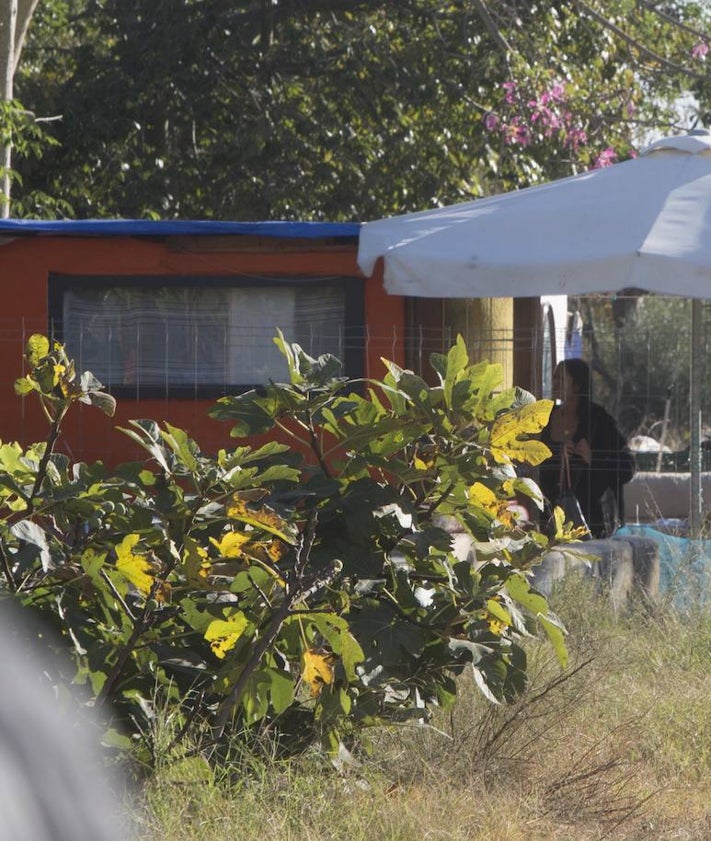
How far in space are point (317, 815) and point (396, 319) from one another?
4.78m

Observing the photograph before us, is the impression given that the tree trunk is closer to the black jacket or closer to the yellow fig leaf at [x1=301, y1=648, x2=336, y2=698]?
the black jacket

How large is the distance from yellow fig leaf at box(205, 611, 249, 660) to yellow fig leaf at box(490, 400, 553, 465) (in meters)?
0.80

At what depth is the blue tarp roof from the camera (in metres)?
7.68

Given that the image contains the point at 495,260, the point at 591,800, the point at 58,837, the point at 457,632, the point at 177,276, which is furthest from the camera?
the point at 177,276

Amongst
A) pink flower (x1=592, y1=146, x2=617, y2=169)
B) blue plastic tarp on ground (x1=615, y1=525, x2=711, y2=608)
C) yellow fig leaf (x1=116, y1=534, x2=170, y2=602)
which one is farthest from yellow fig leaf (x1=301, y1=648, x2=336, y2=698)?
pink flower (x1=592, y1=146, x2=617, y2=169)

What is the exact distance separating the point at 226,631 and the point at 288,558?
0.29m

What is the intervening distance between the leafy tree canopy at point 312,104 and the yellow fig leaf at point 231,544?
9549mm

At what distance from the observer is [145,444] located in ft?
11.4

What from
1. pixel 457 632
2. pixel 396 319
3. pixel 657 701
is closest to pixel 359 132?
pixel 396 319

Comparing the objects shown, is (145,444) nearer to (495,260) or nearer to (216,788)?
(216,788)

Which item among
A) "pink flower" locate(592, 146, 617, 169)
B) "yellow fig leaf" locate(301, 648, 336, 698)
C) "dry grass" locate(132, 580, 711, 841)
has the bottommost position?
"dry grass" locate(132, 580, 711, 841)

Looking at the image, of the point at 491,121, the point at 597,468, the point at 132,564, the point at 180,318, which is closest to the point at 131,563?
the point at 132,564

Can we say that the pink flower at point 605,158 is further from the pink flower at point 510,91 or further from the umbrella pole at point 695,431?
the umbrella pole at point 695,431

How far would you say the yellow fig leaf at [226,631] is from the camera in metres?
3.39
